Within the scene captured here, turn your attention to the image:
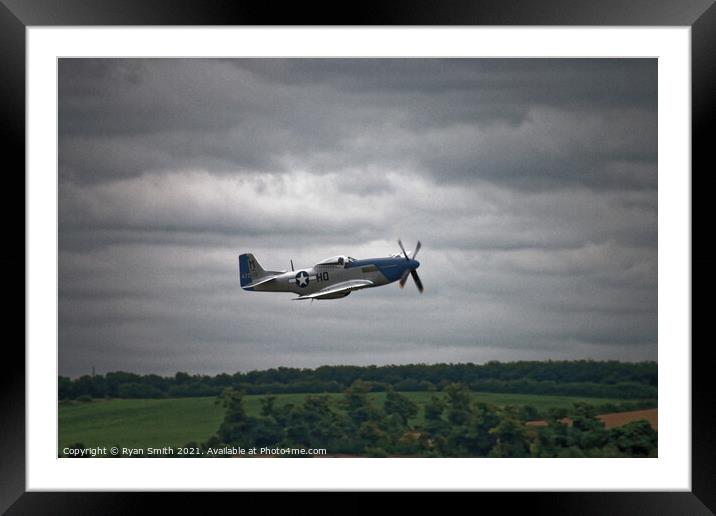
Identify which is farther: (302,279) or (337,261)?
(302,279)

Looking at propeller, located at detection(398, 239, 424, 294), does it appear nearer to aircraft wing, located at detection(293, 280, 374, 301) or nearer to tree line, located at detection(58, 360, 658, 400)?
aircraft wing, located at detection(293, 280, 374, 301)

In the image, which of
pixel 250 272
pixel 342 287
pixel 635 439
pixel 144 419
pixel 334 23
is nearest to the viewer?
pixel 334 23

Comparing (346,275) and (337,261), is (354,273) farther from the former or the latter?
(337,261)

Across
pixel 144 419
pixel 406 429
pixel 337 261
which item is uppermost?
pixel 337 261

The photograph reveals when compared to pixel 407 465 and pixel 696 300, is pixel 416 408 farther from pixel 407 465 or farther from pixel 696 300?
pixel 696 300

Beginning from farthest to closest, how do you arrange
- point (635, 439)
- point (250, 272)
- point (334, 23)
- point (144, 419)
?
point (144, 419) < point (635, 439) < point (250, 272) < point (334, 23)

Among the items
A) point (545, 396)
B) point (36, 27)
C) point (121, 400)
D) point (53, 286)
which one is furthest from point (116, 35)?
point (545, 396)

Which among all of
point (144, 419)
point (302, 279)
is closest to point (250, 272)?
point (302, 279)
